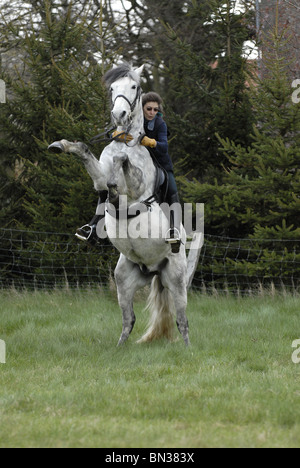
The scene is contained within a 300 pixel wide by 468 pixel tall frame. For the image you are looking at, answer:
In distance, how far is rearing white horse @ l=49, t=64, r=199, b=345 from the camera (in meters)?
5.98

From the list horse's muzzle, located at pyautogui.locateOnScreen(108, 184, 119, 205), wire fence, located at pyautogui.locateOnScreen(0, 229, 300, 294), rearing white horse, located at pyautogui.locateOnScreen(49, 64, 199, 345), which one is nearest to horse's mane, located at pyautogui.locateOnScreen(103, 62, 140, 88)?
rearing white horse, located at pyautogui.locateOnScreen(49, 64, 199, 345)

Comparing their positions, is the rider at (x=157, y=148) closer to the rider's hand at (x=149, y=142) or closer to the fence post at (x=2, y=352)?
the rider's hand at (x=149, y=142)

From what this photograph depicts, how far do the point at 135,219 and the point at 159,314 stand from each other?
54.1 inches

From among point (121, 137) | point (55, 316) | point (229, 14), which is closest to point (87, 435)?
point (121, 137)

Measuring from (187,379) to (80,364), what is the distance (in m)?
1.21

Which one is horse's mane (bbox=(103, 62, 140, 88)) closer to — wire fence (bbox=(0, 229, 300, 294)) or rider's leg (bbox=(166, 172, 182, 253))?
rider's leg (bbox=(166, 172, 182, 253))

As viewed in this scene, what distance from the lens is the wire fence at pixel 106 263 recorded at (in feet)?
34.8

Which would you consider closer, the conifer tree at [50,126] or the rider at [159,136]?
the rider at [159,136]

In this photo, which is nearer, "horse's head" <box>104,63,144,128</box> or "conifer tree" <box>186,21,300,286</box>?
"horse's head" <box>104,63,144,128</box>

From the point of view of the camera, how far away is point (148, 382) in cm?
560

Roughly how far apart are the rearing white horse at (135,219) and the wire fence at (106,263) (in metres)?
3.42

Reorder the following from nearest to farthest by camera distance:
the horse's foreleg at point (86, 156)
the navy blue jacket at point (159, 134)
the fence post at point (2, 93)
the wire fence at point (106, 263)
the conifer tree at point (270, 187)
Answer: the horse's foreleg at point (86, 156) < the navy blue jacket at point (159, 134) < the conifer tree at point (270, 187) < the wire fence at point (106, 263) < the fence post at point (2, 93)

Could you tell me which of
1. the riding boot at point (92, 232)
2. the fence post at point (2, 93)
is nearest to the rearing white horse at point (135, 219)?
the riding boot at point (92, 232)

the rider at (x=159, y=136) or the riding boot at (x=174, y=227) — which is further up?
the rider at (x=159, y=136)
